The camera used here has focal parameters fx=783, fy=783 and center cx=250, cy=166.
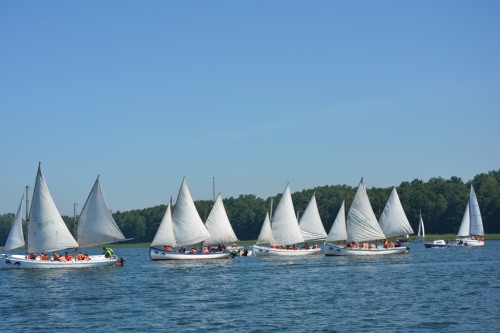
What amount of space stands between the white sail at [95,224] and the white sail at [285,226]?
30856 millimetres

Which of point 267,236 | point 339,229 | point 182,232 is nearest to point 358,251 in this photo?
point 339,229

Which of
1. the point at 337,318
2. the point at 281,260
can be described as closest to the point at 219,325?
the point at 337,318

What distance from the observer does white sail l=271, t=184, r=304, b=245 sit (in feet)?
350

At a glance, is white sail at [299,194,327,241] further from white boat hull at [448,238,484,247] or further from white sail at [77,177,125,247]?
white boat hull at [448,238,484,247]

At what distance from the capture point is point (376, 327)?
3994cm

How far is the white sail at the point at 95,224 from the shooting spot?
3187 inches

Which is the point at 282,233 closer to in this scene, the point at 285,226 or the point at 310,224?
the point at 285,226

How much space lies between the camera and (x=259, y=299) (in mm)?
53781

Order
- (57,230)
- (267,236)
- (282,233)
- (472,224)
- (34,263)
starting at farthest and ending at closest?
(472,224) → (267,236) → (282,233) → (34,263) → (57,230)

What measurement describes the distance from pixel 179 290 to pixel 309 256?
4895cm

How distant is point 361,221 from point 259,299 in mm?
48658

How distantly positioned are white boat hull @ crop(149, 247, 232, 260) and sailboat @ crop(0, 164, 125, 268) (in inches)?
587

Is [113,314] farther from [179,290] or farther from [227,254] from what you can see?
[227,254]

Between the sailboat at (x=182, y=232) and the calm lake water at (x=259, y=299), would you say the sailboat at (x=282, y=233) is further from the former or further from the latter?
the calm lake water at (x=259, y=299)
